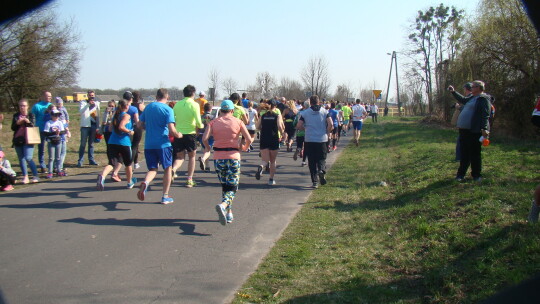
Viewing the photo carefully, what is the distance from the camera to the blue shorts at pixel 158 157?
25.5 feet

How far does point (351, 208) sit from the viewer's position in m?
7.64

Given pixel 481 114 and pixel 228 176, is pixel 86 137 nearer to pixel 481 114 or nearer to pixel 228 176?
pixel 228 176

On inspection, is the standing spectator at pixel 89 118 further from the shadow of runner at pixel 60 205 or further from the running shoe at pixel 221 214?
the running shoe at pixel 221 214

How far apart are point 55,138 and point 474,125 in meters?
8.55

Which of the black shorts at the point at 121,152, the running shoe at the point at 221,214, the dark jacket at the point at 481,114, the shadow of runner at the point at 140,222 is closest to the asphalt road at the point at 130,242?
the shadow of runner at the point at 140,222

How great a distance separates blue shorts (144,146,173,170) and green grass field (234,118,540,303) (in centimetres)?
241

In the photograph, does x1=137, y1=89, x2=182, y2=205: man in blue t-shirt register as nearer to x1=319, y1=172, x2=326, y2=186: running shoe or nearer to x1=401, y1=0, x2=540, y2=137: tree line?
x1=319, y1=172, x2=326, y2=186: running shoe

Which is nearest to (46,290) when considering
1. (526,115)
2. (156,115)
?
(156,115)

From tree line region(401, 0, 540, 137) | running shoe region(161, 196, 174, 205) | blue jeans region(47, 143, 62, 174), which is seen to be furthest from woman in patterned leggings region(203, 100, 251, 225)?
tree line region(401, 0, 540, 137)

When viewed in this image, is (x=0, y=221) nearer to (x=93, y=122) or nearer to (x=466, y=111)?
(x=93, y=122)

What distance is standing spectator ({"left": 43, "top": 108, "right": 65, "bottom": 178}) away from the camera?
10.1 metres

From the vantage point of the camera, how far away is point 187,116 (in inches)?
362

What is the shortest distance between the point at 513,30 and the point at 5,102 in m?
27.6

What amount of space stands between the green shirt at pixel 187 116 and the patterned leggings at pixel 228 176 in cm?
257
